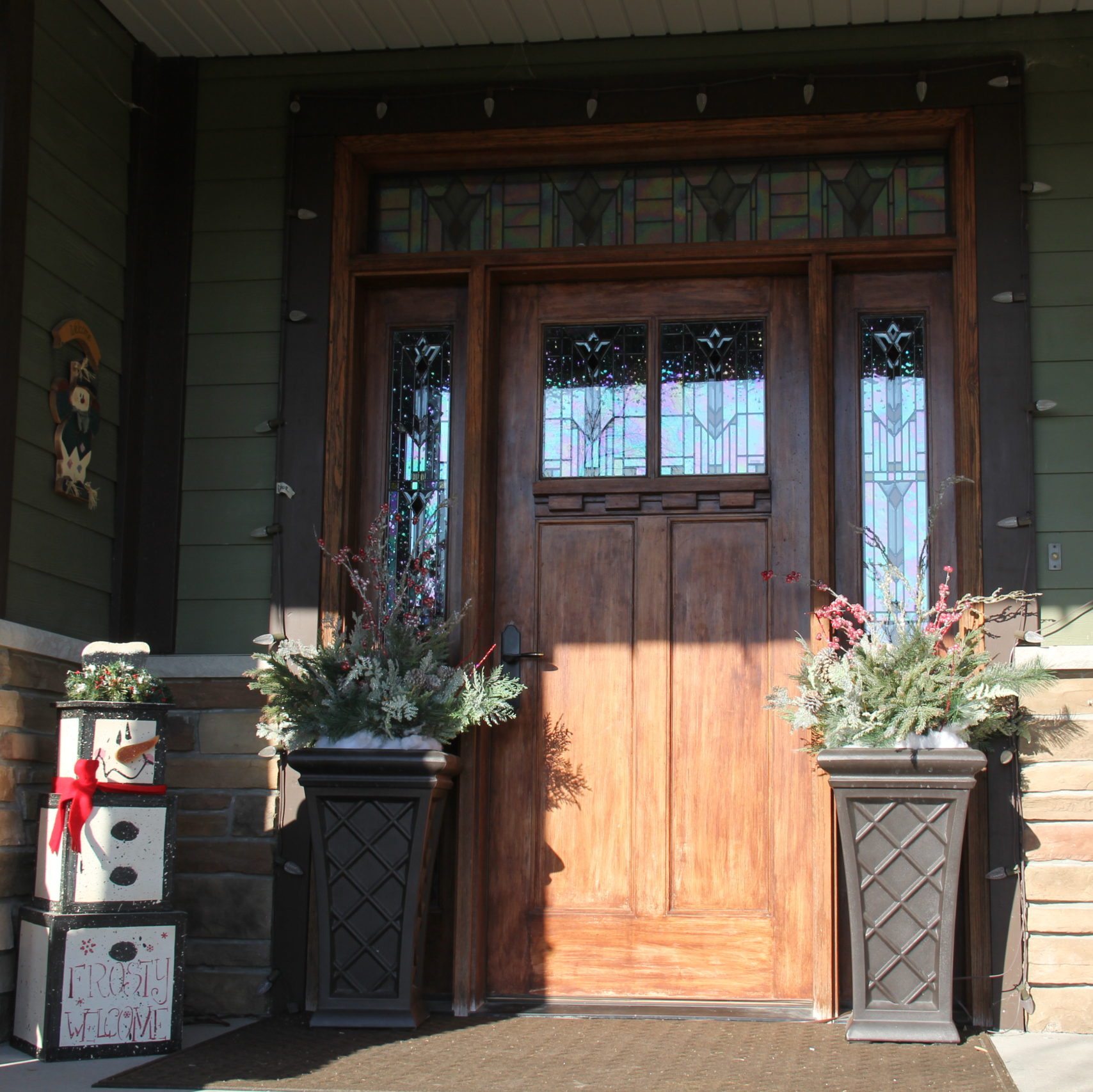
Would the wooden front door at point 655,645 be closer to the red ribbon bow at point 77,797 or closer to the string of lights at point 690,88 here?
the string of lights at point 690,88

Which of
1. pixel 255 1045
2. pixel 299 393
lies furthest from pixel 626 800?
pixel 299 393

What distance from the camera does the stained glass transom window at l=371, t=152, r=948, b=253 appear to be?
4168 mm

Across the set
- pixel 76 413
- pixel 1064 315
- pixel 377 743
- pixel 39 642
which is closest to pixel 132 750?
pixel 39 642

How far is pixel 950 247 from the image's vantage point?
13.2 ft

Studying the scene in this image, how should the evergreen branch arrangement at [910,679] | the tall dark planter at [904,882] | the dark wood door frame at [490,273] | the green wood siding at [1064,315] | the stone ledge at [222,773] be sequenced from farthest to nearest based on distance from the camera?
the stone ledge at [222,773] → the dark wood door frame at [490,273] → the green wood siding at [1064,315] → the evergreen branch arrangement at [910,679] → the tall dark planter at [904,882]

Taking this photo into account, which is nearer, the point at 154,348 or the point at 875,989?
the point at 875,989

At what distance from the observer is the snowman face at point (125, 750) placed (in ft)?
11.1

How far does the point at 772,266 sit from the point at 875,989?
6.71 ft

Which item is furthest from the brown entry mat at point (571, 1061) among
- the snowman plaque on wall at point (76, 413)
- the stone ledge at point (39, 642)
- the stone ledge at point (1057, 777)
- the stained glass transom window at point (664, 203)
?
the stained glass transom window at point (664, 203)

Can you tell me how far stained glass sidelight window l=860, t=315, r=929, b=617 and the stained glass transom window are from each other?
31cm

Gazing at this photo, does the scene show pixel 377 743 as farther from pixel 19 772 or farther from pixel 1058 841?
pixel 1058 841

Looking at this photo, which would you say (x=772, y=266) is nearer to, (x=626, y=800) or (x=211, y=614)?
(x=626, y=800)

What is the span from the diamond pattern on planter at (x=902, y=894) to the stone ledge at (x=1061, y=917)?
0.41m

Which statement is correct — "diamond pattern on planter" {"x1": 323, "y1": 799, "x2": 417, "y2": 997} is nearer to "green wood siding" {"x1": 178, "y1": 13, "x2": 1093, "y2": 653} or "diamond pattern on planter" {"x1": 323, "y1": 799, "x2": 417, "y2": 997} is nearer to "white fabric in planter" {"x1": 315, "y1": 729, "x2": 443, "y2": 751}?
"white fabric in planter" {"x1": 315, "y1": 729, "x2": 443, "y2": 751}
